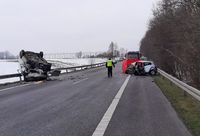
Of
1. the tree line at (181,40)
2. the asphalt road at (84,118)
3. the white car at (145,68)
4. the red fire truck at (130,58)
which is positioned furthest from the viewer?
the red fire truck at (130,58)

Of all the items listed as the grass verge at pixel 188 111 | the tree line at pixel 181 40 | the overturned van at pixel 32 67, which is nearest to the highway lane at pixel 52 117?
the grass verge at pixel 188 111

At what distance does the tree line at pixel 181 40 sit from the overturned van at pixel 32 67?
435 inches

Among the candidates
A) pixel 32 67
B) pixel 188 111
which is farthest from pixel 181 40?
pixel 188 111

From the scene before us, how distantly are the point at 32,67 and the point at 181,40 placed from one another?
594 inches

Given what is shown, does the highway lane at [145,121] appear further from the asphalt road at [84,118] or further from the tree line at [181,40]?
the tree line at [181,40]

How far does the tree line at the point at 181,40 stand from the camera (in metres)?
28.5

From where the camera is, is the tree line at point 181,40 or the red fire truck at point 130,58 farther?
the red fire truck at point 130,58

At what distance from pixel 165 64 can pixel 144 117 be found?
4224 centimetres

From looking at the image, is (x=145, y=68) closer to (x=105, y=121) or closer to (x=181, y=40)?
(x=181, y=40)

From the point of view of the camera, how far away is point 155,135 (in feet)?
27.2

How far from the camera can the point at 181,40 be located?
1515 inches

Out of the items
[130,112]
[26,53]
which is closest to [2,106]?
[130,112]

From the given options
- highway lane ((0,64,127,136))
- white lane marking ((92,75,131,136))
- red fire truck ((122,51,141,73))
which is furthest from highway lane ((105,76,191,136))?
red fire truck ((122,51,141,73))

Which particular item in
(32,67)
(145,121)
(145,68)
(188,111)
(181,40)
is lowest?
(145,68)
